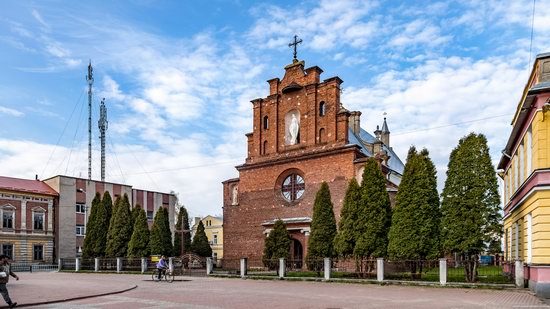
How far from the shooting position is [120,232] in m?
37.8

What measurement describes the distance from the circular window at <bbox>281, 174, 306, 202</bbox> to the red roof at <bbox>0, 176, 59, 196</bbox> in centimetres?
2654

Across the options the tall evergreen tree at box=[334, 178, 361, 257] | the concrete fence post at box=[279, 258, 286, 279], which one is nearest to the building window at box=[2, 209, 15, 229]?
the concrete fence post at box=[279, 258, 286, 279]

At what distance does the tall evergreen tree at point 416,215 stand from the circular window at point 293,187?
1116 centimetres

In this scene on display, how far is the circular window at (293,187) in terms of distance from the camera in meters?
34.6

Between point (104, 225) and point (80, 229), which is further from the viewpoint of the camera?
point (80, 229)

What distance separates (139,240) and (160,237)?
217 cm

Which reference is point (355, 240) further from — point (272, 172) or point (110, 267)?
point (110, 267)

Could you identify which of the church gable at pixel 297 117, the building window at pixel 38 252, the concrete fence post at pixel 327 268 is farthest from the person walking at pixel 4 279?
the building window at pixel 38 252

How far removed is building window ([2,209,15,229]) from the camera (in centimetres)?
4394

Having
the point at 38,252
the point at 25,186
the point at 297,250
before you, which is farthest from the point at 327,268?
the point at 25,186

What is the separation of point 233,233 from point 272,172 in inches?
235

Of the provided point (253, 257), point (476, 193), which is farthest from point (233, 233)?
point (476, 193)

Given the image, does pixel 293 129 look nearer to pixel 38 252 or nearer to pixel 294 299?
pixel 294 299

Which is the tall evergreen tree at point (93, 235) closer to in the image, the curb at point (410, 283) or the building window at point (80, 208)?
the building window at point (80, 208)
